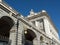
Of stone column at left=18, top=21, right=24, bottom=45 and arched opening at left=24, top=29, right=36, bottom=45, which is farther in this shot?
arched opening at left=24, top=29, right=36, bottom=45

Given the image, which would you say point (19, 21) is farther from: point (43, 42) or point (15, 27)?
point (43, 42)

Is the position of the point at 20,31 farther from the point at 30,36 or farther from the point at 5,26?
the point at 30,36

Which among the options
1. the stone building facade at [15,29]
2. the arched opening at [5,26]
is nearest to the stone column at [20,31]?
the stone building facade at [15,29]

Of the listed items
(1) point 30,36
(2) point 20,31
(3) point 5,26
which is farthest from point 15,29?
(1) point 30,36

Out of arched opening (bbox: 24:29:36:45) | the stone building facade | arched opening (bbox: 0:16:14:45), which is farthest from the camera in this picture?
arched opening (bbox: 24:29:36:45)

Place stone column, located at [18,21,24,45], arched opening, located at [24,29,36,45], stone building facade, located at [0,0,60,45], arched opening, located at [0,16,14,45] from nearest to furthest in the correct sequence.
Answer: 1. stone building facade, located at [0,0,60,45]
2. arched opening, located at [0,16,14,45]
3. stone column, located at [18,21,24,45]
4. arched opening, located at [24,29,36,45]

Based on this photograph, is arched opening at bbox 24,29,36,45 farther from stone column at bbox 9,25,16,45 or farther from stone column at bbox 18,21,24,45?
stone column at bbox 9,25,16,45

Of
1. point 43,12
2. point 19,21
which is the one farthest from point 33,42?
point 43,12

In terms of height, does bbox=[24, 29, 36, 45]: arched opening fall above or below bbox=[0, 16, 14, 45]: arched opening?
below

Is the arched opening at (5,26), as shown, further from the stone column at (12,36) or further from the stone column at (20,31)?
the stone column at (20,31)

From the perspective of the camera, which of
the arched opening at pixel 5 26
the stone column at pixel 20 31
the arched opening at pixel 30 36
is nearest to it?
the arched opening at pixel 5 26

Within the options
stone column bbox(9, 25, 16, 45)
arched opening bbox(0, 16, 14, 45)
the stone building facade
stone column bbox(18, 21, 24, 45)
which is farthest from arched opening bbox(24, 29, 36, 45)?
stone column bbox(9, 25, 16, 45)

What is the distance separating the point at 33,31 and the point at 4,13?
6.29m

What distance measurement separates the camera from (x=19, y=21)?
1397cm
